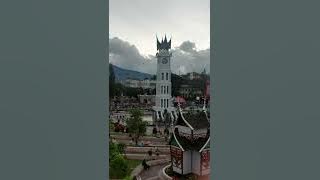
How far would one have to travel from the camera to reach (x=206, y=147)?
390 centimetres

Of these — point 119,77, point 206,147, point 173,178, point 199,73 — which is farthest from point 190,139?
point 119,77

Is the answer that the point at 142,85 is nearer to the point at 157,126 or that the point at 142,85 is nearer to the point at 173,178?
the point at 157,126

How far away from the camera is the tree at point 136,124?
401 cm

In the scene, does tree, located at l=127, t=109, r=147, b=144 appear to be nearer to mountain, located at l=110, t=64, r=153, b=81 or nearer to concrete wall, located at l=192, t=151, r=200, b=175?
mountain, located at l=110, t=64, r=153, b=81

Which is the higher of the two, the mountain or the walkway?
the mountain

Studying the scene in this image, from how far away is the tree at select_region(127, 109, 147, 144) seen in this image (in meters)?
4.01

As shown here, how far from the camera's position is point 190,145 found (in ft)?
12.8

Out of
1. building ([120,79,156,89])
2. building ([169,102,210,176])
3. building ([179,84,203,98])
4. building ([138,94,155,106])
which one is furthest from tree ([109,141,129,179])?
building ([179,84,203,98])

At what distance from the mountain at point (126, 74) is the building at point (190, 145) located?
61 cm

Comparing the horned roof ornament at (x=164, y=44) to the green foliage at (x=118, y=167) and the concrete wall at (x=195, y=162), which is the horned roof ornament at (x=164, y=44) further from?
the green foliage at (x=118, y=167)

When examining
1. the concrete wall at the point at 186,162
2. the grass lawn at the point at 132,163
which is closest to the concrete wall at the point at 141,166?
the grass lawn at the point at 132,163

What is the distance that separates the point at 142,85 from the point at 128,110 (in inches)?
14.6

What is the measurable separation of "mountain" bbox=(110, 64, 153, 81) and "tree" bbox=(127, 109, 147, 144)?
0.43 m

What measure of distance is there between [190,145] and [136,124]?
73 centimetres
